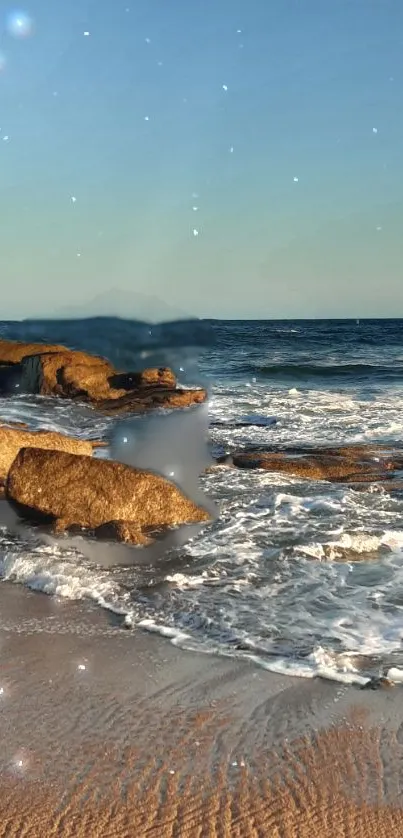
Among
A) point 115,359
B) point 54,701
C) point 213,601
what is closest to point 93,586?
point 213,601

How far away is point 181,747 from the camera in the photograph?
334 cm

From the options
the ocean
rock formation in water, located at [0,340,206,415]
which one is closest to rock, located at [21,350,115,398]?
rock formation in water, located at [0,340,206,415]

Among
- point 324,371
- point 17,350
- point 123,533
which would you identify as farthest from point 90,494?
point 324,371

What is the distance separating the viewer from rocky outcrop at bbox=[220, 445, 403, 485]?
1001 centimetres

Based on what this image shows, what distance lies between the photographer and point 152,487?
24.5 feet

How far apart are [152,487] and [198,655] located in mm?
3187

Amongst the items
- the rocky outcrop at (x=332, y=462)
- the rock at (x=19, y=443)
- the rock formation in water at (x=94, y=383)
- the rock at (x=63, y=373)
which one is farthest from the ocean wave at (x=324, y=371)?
the rock at (x=19, y=443)

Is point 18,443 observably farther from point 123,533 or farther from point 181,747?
point 181,747

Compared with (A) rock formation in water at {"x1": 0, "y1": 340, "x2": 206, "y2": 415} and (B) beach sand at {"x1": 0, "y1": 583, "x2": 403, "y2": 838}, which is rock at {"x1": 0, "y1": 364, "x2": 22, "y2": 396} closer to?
(A) rock formation in water at {"x1": 0, "y1": 340, "x2": 206, "y2": 415}

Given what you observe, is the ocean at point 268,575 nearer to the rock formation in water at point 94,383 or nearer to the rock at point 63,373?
the rock formation in water at point 94,383

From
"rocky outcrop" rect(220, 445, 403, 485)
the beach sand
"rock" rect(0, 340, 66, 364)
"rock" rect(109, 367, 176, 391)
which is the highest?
"rock" rect(0, 340, 66, 364)

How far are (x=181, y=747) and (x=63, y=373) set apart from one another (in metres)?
17.2

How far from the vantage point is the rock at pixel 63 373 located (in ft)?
64.4

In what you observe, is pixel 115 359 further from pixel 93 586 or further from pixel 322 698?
pixel 322 698
